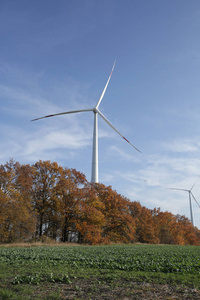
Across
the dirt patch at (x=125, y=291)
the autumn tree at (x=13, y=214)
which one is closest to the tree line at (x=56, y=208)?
the autumn tree at (x=13, y=214)

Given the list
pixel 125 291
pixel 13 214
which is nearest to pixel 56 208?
pixel 13 214

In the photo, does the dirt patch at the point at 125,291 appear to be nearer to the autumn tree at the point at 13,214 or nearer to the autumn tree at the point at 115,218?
the autumn tree at the point at 13,214

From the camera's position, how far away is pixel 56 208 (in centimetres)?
5431

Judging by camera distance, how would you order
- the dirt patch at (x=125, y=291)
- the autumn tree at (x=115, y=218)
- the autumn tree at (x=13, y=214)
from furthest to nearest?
the autumn tree at (x=115, y=218) < the autumn tree at (x=13, y=214) < the dirt patch at (x=125, y=291)

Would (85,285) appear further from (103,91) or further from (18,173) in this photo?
(103,91)

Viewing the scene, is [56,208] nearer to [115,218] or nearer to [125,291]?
[115,218]

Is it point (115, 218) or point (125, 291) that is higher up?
point (115, 218)

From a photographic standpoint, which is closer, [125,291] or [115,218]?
[125,291]

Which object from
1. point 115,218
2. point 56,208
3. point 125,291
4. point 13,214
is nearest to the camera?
point 125,291

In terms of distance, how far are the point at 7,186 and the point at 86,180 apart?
70.1 ft

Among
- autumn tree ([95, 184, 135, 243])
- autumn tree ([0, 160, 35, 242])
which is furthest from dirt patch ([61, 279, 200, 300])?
autumn tree ([95, 184, 135, 243])

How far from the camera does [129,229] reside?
2579 inches

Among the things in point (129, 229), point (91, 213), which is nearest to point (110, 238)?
point (129, 229)

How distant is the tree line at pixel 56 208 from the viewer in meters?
45.4
